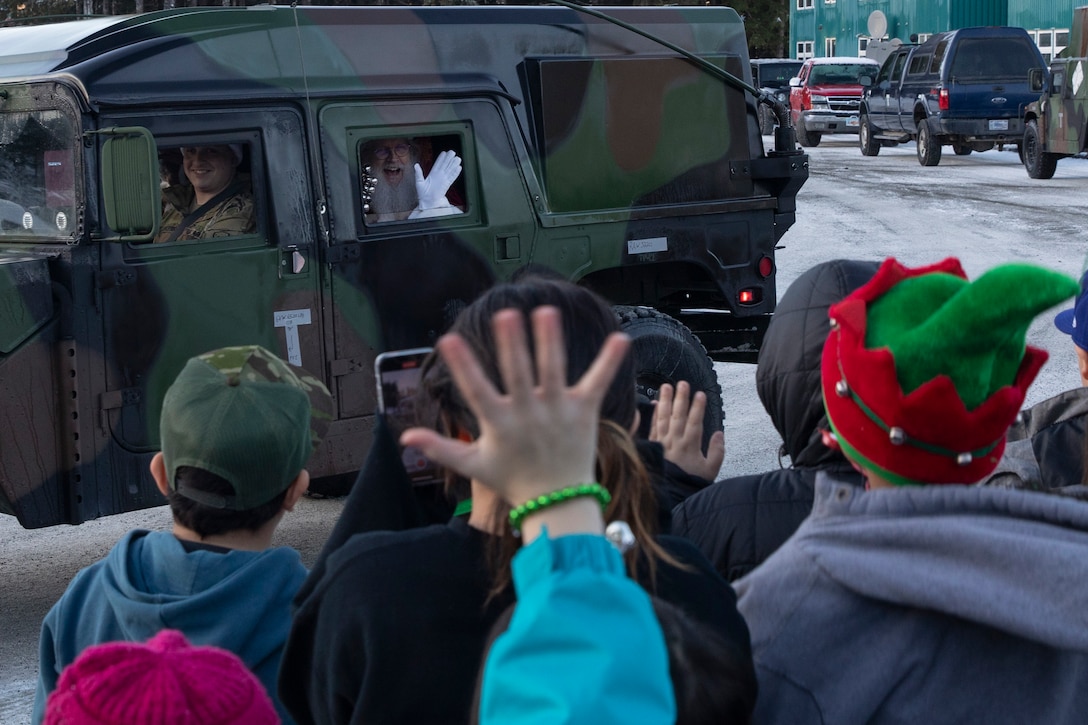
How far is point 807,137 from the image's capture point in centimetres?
3064

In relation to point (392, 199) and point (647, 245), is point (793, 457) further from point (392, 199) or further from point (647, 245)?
point (647, 245)

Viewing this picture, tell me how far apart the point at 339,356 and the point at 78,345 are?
112 cm

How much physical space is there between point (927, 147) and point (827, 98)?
21.2 ft

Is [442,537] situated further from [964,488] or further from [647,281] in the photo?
[647,281]

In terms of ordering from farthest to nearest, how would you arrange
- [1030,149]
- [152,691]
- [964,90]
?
[964,90] < [1030,149] < [152,691]

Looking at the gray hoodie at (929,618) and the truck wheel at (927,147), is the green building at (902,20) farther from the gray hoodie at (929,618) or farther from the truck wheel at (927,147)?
the gray hoodie at (929,618)

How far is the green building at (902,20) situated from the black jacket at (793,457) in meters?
30.8

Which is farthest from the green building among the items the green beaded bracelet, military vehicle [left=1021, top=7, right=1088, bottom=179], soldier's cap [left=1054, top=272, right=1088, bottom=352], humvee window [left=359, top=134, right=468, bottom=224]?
the green beaded bracelet

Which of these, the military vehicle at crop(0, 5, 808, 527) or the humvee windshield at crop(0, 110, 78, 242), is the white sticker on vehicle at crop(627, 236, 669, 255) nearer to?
the military vehicle at crop(0, 5, 808, 527)

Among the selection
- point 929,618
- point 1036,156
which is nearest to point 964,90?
point 1036,156

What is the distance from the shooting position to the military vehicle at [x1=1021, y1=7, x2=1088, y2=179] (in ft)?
61.7

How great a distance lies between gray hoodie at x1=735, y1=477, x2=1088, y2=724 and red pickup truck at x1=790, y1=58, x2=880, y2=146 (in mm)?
29279

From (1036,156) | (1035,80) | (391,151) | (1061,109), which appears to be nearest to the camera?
(391,151)

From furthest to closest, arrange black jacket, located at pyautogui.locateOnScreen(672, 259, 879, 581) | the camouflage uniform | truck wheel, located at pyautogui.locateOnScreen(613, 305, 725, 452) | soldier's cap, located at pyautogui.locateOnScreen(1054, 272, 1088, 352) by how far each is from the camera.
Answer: truck wheel, located at pyautogui.locateOnScreen(613, 305, 725, 452) → the camouflage uniform → soldier's cap, located at pyautogui.locateOnScreen(1054, 272, 1088, 352) → black jacket, located at pyautogui.locateOnScreen(672, 259, 879, 581)
